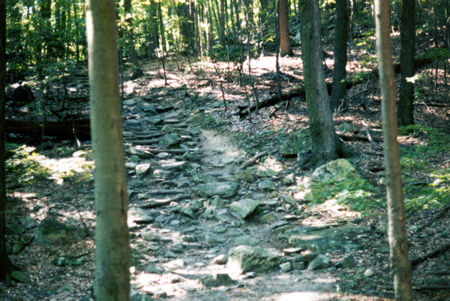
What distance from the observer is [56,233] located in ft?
23.3

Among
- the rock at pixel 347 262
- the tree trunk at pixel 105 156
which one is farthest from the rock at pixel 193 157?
the tree trunk at pixel 105 156

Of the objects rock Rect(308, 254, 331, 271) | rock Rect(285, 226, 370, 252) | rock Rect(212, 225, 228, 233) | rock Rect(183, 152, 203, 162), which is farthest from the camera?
rock Rect(183, 152, 203, 162)

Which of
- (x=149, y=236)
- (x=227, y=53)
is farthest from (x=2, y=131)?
(x=227, y=53)

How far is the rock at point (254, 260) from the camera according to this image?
19.1 ft

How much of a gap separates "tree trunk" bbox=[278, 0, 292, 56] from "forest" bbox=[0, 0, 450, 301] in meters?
2.74

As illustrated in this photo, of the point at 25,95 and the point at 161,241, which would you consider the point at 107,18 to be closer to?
the point at 161,241

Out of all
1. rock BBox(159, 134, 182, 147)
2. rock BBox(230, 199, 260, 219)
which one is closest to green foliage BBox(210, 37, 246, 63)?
rock BBox(159, 134, 182, 147)

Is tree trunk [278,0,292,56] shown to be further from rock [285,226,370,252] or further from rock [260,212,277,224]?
rock [285,226,370,252]

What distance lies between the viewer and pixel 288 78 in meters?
15.4

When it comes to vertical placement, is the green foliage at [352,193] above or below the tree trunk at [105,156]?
below

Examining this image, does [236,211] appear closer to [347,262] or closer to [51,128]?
[347,262]

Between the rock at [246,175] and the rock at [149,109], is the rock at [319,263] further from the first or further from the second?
the rock at [149,109]

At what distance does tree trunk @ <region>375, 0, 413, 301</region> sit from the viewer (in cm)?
318

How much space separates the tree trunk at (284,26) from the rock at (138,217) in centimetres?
1315
